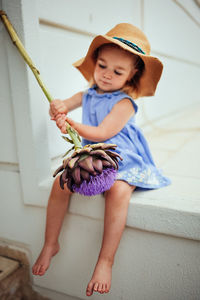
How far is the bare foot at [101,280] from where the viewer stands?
70cm

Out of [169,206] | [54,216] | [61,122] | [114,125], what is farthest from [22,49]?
[169,206]

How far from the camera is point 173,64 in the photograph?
2.52 m

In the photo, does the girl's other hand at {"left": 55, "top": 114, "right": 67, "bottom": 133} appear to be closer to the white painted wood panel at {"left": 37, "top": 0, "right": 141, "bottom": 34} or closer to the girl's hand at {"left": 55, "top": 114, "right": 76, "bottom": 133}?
the girl's hand at {"left": 55, "top": 114, "right": 76, "bottom": 133}

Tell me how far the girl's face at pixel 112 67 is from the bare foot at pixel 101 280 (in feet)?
1.75

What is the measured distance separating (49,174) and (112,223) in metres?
0.32

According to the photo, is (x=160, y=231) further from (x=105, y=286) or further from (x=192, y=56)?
(x=192, y=56)

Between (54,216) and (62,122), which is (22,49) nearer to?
(62,122)

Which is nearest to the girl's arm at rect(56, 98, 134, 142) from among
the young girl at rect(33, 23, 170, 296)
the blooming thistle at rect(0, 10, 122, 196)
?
the young girl at rect(33, 23, 170, 296)

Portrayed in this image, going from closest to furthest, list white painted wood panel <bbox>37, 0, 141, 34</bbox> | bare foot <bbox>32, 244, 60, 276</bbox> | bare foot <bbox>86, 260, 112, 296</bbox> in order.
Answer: bare foot <bbox>86, 260, 112, 296</bbox>
bare foot <bbox>32, 244, 60, 276</bbox>
white painted wood panel <bbox>37, 0, 141, 34</bbox>

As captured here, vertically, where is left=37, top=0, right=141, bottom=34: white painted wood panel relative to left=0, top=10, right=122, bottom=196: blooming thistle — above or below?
above

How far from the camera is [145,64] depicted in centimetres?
84

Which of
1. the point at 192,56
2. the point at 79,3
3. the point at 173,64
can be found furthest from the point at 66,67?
the point at 192,56

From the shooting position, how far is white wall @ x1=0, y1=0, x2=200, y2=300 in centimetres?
79

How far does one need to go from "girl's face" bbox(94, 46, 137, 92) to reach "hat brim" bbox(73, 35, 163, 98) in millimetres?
37
